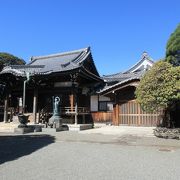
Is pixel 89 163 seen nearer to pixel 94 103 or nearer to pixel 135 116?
pixel 135 116

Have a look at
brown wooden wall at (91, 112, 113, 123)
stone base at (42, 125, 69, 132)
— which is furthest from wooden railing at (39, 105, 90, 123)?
stone base at (42, 125, 69, 132)

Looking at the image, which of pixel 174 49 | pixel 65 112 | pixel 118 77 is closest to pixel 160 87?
pixel 174 49

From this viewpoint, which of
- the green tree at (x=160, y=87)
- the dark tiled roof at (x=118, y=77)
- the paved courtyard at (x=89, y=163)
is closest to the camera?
the paved courtyard at (x=89, y=163)

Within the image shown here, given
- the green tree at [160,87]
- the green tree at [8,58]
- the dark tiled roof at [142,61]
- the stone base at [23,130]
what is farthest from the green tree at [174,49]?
the green tree at [8,58]

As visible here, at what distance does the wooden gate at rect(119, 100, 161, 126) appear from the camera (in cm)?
2347

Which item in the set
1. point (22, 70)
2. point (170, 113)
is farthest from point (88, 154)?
point (22, 70)

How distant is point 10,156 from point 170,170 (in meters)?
Result: 5.59

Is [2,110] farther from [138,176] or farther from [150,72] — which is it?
[138,176]

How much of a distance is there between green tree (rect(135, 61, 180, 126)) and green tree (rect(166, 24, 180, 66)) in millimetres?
1366

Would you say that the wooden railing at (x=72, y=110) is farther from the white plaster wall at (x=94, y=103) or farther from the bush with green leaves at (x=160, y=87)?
the bush with green leaves at (x=160, y=87)

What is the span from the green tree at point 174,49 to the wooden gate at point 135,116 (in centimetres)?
615

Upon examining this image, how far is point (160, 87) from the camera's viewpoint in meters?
16.1

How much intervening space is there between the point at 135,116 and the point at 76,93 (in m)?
6.00

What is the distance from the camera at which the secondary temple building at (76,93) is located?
2439 cm
